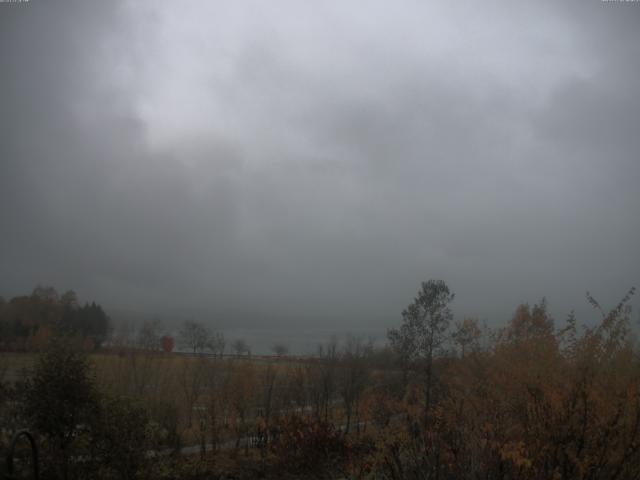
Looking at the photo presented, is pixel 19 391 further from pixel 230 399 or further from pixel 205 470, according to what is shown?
pixel 230 399

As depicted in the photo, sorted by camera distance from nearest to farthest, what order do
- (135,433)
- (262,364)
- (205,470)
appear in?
(135,433), (205,470), (262,364)

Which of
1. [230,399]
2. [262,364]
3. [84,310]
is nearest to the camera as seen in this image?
[230,399]

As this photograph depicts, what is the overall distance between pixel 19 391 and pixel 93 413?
1.45m

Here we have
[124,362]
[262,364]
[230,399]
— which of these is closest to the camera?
[230,399]

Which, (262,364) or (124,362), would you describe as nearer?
(124,362)

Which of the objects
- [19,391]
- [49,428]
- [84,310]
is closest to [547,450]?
[49,428]

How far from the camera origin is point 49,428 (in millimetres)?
8602

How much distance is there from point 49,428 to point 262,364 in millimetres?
18549

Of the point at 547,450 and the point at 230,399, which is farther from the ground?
the point at 547,450

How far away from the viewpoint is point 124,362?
75.1 feet

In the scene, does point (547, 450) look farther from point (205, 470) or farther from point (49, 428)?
point (205, 470)

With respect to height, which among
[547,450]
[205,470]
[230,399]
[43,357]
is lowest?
[205,470]

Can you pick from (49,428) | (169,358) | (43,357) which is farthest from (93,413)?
(169,358)

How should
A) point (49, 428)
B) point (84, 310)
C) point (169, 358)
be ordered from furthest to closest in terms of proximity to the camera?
point (84, 310) < point (169, 358) < point (49, 428)
